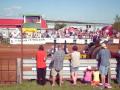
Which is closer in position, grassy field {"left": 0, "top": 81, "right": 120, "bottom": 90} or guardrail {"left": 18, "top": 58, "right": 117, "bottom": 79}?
grassy field {"left": 0, "top": 81, "right": 120, "bottom": 90}

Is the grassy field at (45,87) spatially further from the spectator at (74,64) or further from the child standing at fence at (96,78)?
the child standing at fence at (96,78)

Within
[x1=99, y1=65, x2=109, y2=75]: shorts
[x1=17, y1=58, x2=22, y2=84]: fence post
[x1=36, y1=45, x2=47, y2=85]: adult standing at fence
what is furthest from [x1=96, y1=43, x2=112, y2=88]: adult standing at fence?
[x1=17, y1=58, x2=22, y2=84]: fence post

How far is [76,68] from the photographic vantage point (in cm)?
1539

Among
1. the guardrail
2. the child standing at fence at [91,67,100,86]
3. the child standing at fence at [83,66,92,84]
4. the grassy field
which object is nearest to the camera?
the grassy field

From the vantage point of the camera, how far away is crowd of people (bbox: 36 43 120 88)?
14.7 metres

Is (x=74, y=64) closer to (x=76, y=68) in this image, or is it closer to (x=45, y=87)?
(x=76, y=68)

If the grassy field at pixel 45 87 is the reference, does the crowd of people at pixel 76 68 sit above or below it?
above

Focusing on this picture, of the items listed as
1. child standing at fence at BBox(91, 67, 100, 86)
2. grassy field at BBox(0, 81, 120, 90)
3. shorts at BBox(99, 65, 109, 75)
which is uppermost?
shorts at BBox(99, 65, 109, 75)

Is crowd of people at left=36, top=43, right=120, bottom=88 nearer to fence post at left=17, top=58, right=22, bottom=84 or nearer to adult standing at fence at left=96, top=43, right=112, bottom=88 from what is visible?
adult standing at fence at left=96, top=43, right=112, bottom=88

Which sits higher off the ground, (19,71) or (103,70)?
(103,70)

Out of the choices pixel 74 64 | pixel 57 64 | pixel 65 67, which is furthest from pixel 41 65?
pixel 74 64

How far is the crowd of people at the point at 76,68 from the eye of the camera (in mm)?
14742

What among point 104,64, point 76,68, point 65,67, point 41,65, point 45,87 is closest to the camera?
point 45,87

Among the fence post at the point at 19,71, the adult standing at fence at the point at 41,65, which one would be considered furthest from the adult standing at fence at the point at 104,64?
the fence post at the point at 19,71
